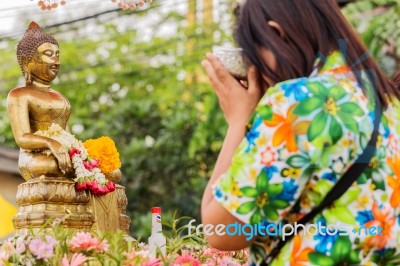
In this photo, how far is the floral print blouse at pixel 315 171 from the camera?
1.73 metres

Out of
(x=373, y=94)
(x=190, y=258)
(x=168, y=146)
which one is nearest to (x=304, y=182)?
(x=373, y=94)

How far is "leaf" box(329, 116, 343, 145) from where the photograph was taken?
5.72ft

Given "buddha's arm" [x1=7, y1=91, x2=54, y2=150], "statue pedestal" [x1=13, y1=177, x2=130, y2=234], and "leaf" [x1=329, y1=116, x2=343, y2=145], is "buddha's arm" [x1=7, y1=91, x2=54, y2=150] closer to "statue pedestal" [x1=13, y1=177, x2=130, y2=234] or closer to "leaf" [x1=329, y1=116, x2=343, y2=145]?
"statue pedestal" [x1=13, y1=177, x2=130, y2=234]

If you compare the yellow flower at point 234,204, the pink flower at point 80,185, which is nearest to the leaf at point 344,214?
the yellow flower at point 234,204

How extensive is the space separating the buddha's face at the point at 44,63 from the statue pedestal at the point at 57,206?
1.61ft

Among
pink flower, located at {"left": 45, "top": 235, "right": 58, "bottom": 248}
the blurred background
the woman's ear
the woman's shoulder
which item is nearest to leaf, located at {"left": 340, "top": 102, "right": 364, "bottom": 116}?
the woman's shoulder

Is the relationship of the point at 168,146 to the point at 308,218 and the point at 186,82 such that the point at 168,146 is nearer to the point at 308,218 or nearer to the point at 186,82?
the point at 186,82

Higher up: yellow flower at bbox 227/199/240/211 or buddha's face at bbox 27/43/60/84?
buddha's face at bbox 27/43/60/84

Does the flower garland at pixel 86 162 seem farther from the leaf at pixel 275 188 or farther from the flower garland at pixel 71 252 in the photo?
the leaf at pixel 275 188

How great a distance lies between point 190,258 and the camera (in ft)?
9.30

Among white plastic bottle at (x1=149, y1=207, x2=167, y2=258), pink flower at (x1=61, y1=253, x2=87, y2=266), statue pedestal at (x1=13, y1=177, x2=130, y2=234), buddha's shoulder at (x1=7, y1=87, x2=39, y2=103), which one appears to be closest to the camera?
pink flower at (x1=61, y1=253, x2=87, y2=266)

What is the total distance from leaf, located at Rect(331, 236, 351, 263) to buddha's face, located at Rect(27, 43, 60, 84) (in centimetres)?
206

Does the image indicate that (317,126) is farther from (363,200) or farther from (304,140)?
(363,200)

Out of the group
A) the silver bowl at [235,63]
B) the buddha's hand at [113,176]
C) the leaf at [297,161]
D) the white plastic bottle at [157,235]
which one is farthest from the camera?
the buddha's hand at [113,176]
